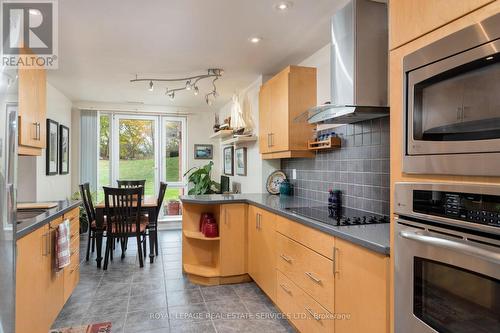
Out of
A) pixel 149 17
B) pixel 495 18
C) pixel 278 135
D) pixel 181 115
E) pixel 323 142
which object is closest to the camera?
pixel 495 18

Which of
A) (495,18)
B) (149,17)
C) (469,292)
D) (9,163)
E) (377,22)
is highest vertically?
(149,17)

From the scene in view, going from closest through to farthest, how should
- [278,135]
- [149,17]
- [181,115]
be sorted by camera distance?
[149,17], [278,135], [181,115]

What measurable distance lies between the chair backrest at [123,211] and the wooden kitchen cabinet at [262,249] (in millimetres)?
1533

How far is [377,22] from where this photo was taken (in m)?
2.14

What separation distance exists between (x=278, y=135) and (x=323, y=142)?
62 cm

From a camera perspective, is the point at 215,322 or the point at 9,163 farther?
the point at 215,322

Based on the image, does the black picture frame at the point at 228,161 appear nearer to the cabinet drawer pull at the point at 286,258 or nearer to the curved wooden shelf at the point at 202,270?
the curved wooden shelf at the point at 202,270

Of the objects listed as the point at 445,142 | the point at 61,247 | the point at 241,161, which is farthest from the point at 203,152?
the point at 445,142

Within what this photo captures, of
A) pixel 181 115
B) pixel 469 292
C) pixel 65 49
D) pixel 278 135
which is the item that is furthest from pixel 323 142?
pixel 181 115

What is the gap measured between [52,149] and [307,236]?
13.4ft

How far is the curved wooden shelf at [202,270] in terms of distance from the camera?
3.31 m

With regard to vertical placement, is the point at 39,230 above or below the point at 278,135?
below

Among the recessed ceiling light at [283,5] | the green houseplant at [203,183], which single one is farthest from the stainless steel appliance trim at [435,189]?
the green houseplant at [203,183]

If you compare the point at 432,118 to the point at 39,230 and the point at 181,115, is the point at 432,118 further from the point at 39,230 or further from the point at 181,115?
the point at 181,115
